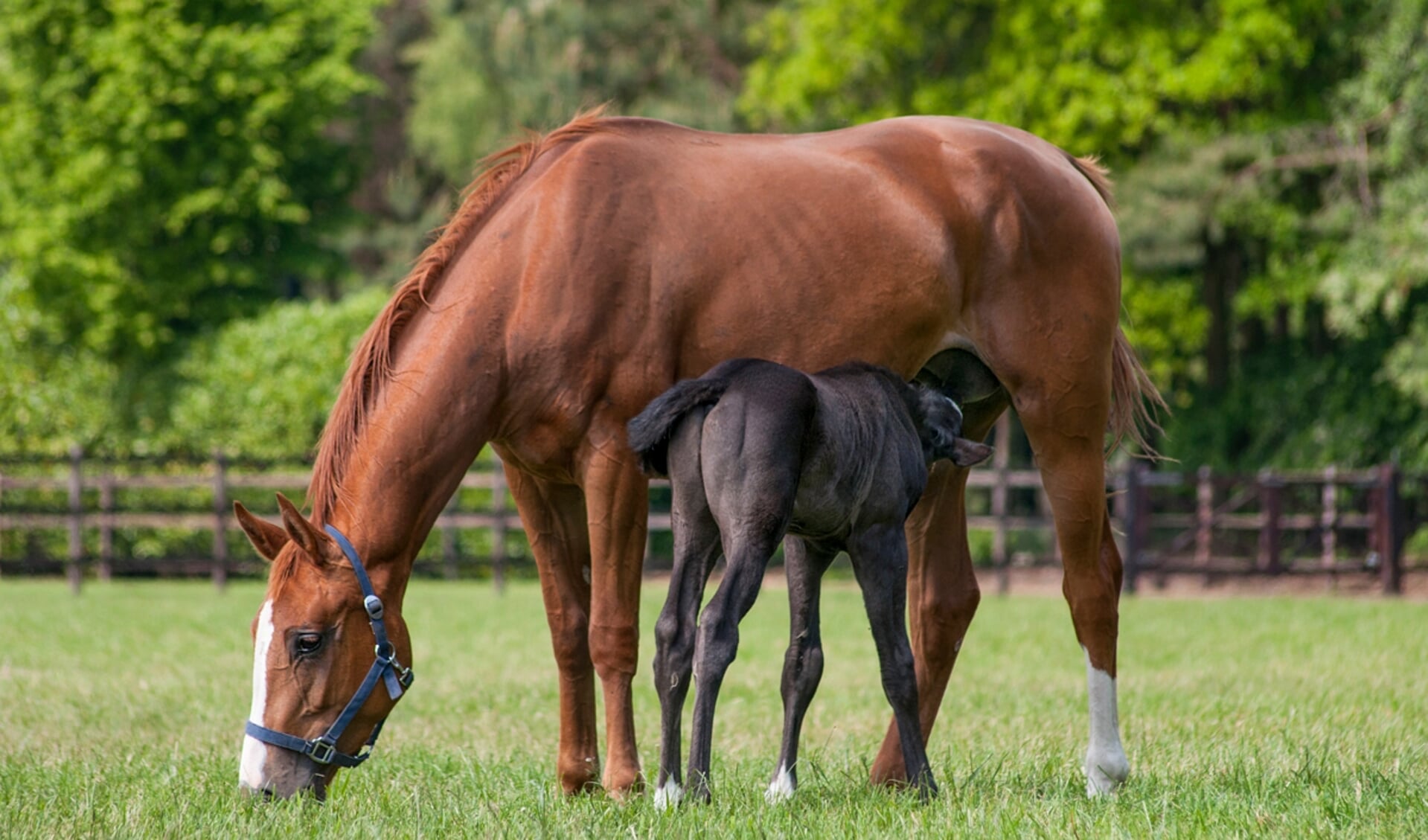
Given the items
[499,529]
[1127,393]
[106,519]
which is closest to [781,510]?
[1127,393]

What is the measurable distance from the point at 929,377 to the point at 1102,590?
0.94 m

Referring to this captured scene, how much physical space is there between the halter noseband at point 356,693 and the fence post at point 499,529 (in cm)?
1267

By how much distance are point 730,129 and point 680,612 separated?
63.6 feet

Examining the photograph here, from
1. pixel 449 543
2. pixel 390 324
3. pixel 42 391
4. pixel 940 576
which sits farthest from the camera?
pixel 42 391

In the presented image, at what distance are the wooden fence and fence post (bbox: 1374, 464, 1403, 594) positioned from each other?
11 millimetres

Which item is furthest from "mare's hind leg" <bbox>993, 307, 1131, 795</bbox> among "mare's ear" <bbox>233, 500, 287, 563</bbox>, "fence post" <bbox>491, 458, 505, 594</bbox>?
"fence post" <bbox>491, 458, 505, 594</bbox>

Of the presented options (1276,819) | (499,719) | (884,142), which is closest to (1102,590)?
(1276,819)

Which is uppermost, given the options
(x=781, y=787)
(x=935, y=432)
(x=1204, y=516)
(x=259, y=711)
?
(x=935, y=432)

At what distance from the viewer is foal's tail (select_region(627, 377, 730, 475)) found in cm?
420

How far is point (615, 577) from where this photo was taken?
15.1 ft

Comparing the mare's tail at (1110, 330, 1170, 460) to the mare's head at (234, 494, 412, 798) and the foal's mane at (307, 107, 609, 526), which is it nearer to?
the foal's mane at (307, 107, 609, 526)

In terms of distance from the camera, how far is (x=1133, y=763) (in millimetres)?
5656

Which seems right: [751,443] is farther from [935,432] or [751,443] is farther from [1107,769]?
[1107,769]

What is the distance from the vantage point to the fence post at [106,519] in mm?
17781
